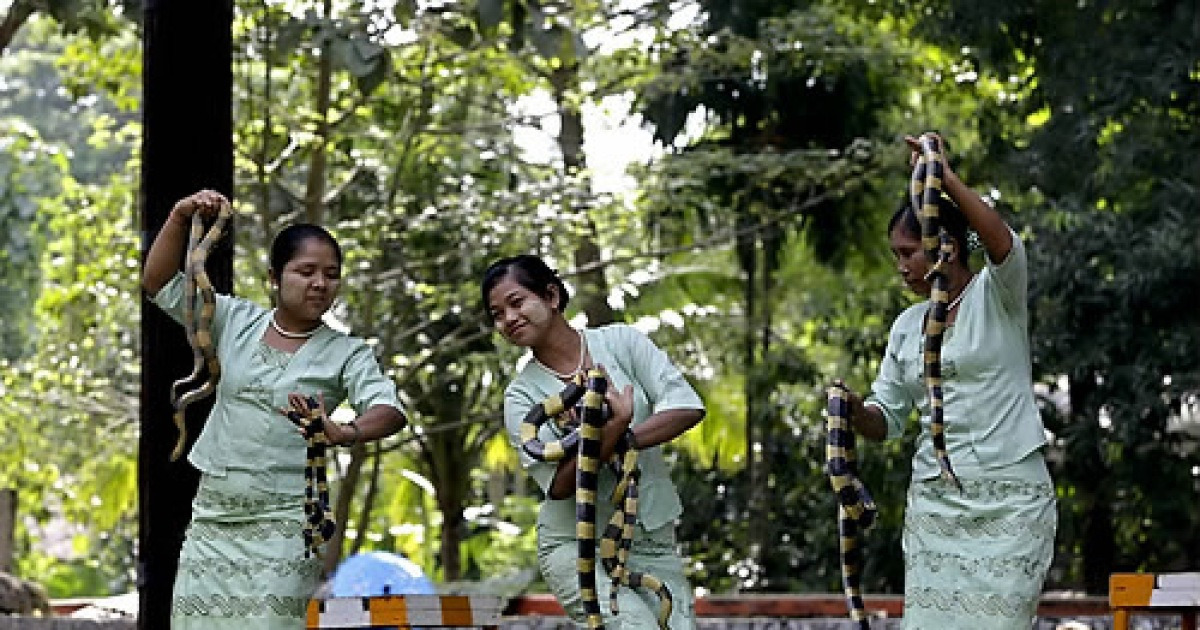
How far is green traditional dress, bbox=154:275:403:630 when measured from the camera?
467 cm

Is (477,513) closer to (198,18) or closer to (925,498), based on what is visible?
(198,18)

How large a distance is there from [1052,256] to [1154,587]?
6.81 meters

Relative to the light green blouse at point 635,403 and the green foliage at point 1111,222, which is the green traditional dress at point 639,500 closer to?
the light green blouse at point 635,403

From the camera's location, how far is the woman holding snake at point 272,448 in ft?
15.3

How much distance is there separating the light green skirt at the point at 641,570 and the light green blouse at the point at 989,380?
21.8 inches

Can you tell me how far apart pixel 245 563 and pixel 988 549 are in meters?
1.58

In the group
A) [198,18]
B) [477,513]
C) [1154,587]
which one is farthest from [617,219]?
[1154,587]

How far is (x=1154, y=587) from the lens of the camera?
5531 mm

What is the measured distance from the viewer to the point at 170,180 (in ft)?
21.7

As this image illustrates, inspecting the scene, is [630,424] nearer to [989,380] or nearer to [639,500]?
[639,500]

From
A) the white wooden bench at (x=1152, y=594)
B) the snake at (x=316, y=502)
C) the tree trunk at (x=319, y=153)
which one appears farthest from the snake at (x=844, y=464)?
the tree trunk at (x=319, y=153)

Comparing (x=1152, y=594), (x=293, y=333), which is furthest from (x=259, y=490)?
(x=1152, y=594)

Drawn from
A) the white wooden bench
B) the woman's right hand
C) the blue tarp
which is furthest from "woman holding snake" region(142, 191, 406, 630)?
the blue tarp

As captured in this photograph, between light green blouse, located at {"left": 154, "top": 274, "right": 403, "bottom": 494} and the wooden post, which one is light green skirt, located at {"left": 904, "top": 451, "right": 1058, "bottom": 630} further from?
the wooden post
